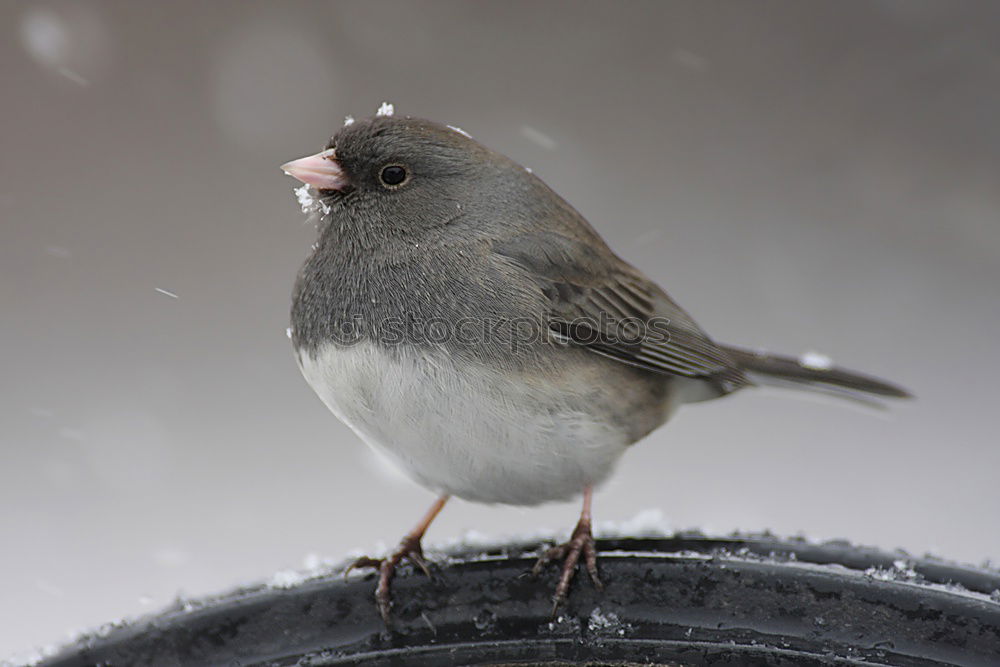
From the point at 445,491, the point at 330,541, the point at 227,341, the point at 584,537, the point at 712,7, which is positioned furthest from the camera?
the point at 712,7

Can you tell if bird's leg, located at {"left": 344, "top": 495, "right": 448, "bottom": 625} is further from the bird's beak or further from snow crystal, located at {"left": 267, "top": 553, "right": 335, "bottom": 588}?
the bird's beak

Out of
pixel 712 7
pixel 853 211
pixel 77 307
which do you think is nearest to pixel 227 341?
pixel 77 307

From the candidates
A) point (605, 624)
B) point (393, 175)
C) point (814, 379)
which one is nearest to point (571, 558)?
point (605, 624)

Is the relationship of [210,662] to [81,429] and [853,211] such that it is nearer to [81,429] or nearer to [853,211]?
[81,429]

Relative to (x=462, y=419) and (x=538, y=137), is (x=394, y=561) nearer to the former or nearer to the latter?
(x=462, y=419)

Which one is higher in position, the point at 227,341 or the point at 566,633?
the point at 227,341

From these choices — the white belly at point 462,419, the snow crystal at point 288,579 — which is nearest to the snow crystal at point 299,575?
the snow crystal at point 288,579
